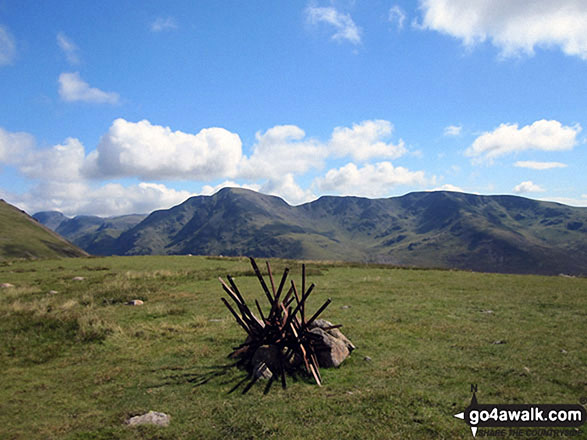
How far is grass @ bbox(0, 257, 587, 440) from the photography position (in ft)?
28.6

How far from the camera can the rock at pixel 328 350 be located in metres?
12.2

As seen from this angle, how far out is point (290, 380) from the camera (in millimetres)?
11289

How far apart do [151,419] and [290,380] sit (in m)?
4.42

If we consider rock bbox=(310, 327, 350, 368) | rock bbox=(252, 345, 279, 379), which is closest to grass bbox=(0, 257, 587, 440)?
rock bbox=(310, 327, 350, 368)

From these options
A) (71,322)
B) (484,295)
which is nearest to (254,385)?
(71,322)

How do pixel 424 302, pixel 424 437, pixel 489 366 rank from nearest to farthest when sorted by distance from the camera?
1. pixel 424 437
2. pixel 489 366
3. pixel 424 302

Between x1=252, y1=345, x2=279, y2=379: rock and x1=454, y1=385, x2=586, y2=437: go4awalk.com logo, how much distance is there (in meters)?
5.87

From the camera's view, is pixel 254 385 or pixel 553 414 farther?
pixel 254 385

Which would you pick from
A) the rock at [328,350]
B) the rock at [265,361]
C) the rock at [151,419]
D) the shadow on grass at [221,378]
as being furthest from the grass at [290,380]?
the rock at [265,361]

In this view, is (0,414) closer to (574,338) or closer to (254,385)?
(254,385)

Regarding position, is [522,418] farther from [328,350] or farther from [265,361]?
[265,361]

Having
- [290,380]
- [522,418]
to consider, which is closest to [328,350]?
[290,380]

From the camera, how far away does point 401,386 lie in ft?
34.0

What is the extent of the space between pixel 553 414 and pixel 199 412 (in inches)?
378
